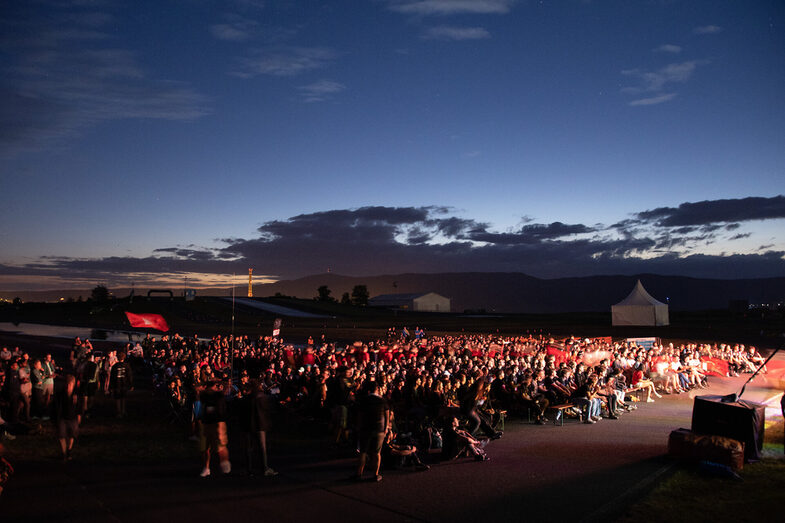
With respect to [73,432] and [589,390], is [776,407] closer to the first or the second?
[589,390]

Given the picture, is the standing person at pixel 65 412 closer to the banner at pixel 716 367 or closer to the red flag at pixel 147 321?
the red flag at pixel 147 321

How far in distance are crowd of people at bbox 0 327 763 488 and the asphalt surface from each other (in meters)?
0.44

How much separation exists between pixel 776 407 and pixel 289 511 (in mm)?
11016

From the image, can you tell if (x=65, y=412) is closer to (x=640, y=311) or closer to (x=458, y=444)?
(x=458, y=444)

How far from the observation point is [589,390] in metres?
13.1

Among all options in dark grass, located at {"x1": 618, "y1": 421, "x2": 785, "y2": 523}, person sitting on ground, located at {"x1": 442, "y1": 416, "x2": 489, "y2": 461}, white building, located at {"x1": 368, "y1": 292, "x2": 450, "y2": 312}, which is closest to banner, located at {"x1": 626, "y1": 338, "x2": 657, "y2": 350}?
dark grass, located at {"x1": 618, "y1": 421, "x2": 785, "y2": 523}

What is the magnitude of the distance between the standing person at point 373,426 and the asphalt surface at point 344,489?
0.32m

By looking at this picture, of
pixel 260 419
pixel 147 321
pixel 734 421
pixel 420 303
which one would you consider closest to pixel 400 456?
pixel 260 419

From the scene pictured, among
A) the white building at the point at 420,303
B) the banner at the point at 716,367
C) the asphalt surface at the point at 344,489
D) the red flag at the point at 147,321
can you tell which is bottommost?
the white building at the point at 420,303

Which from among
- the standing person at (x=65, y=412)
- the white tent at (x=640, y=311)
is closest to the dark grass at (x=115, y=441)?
the standing person at (x=65, y=412)

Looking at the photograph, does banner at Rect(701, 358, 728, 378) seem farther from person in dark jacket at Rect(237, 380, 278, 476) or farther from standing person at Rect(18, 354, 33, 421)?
standing person at Rect(18, 354, 33, 421)

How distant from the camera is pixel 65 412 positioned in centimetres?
897

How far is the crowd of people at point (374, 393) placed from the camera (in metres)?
8.41

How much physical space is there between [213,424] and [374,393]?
2460 millimetres
